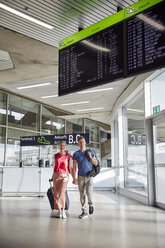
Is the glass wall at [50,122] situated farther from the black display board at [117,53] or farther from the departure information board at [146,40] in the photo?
the departure information board at [146,40]

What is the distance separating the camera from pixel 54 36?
18.1ft

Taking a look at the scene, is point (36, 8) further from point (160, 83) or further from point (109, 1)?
point (160, 83)

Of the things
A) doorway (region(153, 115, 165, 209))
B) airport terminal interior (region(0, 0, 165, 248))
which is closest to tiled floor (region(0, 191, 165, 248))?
airport terminal interior (region(0, 0, 165, 248))

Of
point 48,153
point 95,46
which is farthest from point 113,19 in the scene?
point 48,153

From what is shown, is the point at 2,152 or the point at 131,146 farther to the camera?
the point at 2,152

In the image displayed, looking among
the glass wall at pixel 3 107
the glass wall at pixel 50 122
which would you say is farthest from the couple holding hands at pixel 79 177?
the glass wall at pixel 50 122

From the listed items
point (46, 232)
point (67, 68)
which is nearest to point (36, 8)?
point (67, 68)

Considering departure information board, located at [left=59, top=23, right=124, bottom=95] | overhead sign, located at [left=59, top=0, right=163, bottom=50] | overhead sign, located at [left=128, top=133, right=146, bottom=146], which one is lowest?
overhead sign, located at [left=128, top=133, right=146, bottom=146]

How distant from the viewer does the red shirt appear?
5.33m

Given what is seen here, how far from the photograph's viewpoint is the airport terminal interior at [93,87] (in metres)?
3.52

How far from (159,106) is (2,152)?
8181mm

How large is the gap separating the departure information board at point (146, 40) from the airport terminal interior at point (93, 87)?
13 millimetres

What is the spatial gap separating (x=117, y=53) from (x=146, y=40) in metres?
0.47

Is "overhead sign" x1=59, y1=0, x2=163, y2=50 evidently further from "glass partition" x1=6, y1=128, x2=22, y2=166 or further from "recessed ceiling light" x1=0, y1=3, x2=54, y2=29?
"glass partition" x1=6, y1=128, x2=22, y2=166
